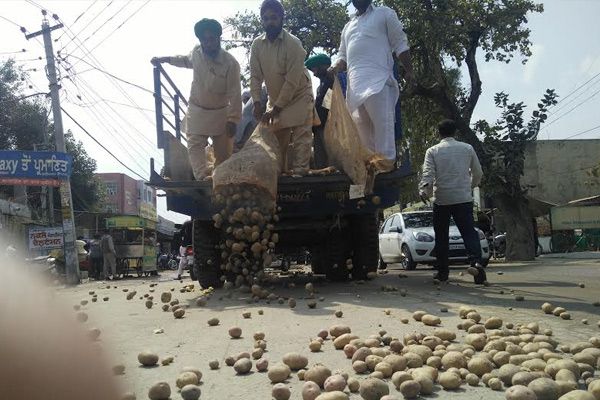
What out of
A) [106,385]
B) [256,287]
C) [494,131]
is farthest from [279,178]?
[494,131]

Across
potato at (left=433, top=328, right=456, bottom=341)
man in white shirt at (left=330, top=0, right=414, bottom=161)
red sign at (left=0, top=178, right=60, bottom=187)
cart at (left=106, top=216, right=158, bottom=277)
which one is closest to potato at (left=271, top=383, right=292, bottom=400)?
potato at (left=433, top=328, right=456, bottom=341)

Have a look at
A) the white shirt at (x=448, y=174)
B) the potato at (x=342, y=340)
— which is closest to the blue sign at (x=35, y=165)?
the white shirt at (x=448, y=174)

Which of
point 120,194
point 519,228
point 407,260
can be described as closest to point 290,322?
point 407,260

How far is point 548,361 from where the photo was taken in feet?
8.68

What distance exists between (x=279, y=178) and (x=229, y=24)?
42.1 ft

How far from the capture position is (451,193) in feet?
21.1

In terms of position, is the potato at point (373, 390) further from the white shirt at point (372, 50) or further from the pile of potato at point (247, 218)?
the white shirt at point (372, 50)

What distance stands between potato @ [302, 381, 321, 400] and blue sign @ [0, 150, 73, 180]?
14809 mm

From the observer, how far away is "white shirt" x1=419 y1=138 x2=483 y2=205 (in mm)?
6438

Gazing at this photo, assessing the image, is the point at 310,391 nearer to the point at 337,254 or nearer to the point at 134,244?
the point at 337,254

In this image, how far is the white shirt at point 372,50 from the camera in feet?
19.3

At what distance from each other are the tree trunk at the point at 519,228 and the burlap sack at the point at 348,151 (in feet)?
35.0

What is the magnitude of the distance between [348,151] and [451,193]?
167 cm

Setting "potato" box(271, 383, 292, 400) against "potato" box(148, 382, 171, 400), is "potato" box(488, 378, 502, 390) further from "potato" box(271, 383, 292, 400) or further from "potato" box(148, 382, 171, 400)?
"potato" box(148, 382, 171, 400)
